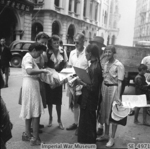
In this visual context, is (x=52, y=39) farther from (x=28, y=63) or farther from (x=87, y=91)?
(x=87, y=91)

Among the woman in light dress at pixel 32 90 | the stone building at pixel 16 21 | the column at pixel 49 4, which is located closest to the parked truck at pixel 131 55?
A: the woman in light dress at pixel 32 90

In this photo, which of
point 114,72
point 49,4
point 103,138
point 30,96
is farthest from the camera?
point 49,4

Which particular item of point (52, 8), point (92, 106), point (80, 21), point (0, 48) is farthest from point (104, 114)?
point (80, 21)

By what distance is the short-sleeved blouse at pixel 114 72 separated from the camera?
3.40 m

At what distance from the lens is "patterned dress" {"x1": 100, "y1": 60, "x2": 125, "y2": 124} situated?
3.42 meters

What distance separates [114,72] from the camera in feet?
11.3

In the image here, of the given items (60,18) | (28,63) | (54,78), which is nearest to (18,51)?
(54,78)

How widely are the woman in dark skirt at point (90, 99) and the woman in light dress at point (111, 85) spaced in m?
0.38

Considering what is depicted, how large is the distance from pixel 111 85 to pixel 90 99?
0.56 metres

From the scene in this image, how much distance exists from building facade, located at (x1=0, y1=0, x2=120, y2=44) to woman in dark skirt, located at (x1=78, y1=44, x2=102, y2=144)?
50.1ft

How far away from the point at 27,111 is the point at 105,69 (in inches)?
57.7

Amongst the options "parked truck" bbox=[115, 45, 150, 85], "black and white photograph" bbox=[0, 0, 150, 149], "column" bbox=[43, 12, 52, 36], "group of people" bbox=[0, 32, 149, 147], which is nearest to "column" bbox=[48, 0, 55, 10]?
"column" bbox=[43, 12, 52, 36]

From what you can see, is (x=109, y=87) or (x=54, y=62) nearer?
(x=109, y=87)

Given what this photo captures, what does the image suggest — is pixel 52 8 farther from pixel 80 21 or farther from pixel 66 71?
pixel 66 71
